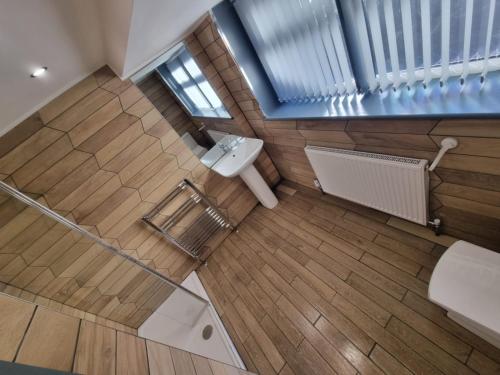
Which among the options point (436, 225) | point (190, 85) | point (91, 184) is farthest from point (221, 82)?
point (436, 225)

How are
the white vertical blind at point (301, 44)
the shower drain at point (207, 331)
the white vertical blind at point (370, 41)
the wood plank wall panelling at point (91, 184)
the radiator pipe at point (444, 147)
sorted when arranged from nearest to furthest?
1. the white vertical blind at point (370, 41)
2. the radiator pipe at point (444, 147)
3. the white vertical blind at point (301, 44)
4. the wood plank wall panelling at point (91, 184)
5. the shower drain at point (207, 331)

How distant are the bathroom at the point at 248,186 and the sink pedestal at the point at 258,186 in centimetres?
2

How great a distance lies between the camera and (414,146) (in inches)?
48.9

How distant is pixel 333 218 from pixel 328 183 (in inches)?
13.4

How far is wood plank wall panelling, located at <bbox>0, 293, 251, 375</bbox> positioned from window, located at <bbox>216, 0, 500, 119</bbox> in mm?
1719

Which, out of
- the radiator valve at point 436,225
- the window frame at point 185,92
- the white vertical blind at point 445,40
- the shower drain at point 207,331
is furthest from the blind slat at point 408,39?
the shower drain at point 207,331

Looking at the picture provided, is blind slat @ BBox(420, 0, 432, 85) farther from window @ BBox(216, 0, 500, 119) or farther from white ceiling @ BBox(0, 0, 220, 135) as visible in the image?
white ceiling @ BBox(0, 0, 220, 135)

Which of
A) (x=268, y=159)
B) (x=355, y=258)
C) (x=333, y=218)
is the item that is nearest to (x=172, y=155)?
(x=268, y=159)

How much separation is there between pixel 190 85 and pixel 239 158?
32.3 inches

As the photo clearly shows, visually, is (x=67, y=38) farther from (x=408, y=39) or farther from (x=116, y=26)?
(x=408, y=39)

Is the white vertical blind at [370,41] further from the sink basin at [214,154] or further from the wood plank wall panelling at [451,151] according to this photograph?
the sink basin at [214,154]

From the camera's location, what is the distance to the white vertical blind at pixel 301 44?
1405 millimetres

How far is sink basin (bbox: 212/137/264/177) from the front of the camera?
2.16 meters

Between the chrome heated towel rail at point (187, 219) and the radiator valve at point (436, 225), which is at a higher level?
the radiator valve at point (436, 225)
